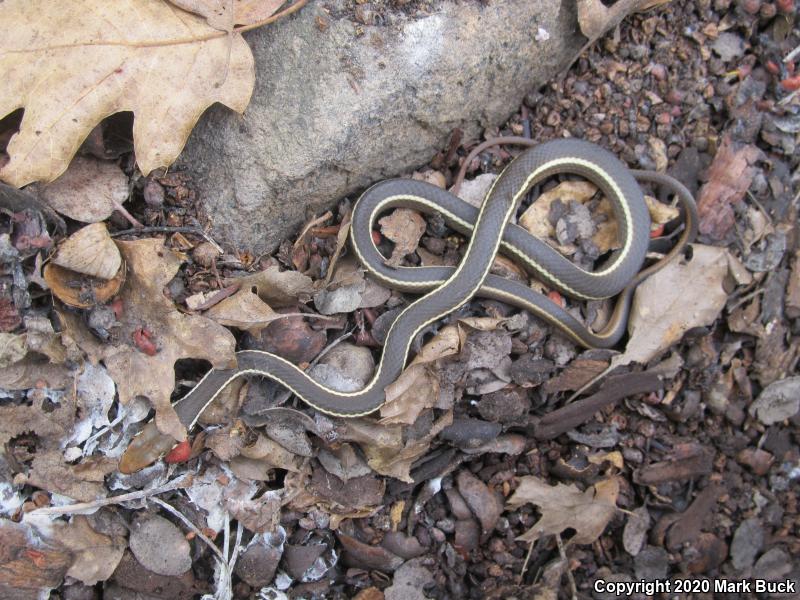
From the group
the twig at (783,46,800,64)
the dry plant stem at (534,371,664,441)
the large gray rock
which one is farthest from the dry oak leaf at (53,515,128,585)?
the twig at (783,46,800,64)

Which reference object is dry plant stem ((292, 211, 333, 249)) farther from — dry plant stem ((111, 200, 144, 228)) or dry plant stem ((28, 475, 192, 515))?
dry plant stem ((28, 475, 192, 515))

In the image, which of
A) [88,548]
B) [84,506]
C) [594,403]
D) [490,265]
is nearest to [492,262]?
[490,265]

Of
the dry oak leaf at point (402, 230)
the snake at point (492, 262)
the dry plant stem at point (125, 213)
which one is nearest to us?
the dry plant stem at point (125, 213)

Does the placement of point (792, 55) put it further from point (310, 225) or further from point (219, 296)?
point (219, 296)

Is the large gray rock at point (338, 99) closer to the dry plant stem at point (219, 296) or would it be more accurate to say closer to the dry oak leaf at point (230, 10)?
the dry oak leaf at point (230, 10)

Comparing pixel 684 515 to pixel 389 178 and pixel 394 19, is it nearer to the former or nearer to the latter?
pixel 389 178

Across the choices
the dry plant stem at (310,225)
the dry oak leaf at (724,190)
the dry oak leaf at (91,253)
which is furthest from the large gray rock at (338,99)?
the dry oak leaf at (724,190)
